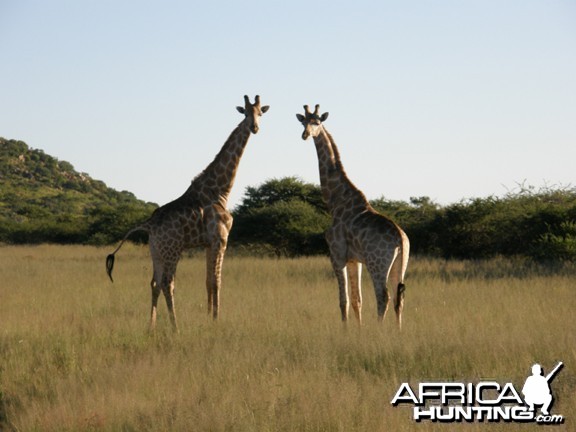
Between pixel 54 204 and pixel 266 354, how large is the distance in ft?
204

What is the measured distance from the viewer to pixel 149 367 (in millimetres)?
7695

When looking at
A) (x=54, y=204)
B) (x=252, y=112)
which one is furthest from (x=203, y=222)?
(x=54, y=204)

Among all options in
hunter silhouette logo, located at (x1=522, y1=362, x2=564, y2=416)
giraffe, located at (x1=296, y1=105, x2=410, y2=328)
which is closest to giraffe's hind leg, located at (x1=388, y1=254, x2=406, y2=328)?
giraffe, located at (x1=296, y1=105, x2=410, y2=328)

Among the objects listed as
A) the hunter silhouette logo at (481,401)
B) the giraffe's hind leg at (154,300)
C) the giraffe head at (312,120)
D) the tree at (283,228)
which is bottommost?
the hunter silhouette logo at (481,401)

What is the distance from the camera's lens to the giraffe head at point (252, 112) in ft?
37.8

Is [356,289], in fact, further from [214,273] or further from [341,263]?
[214,273]

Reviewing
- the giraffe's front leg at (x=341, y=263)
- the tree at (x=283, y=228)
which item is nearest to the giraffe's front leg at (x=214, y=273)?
the giraffe's front leg at (x=341, y=263)

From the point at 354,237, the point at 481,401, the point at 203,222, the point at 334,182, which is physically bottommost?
the point at 481,401

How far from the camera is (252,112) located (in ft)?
37.8

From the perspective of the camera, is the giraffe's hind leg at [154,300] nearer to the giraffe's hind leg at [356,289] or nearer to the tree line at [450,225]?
the giraffe's hind leg at [356,289]

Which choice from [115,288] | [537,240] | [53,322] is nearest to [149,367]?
[53,322]

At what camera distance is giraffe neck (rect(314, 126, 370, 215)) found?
10414 mm

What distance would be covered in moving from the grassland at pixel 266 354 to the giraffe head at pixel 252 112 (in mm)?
2879

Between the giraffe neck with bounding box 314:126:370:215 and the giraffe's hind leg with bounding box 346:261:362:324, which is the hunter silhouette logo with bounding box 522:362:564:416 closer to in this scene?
the giraffe's hind leg with bounding box 346:261:362:324
